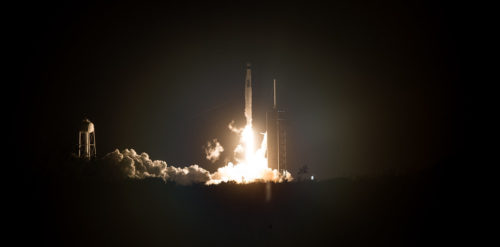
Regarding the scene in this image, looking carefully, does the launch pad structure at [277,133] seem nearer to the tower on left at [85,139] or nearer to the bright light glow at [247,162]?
the bright light glow at [247,162]

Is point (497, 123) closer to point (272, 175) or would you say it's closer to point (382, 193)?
point (272, 175)

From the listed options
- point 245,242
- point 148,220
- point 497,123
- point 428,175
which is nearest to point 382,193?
point 428,175

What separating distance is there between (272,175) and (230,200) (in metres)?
18.8

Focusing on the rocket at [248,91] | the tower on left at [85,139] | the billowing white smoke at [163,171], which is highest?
the rocket at [248,91]

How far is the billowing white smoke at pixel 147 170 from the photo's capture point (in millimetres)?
56656

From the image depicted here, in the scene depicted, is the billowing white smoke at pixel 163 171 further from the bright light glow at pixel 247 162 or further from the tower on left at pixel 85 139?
the tower on left at pixel 85 139

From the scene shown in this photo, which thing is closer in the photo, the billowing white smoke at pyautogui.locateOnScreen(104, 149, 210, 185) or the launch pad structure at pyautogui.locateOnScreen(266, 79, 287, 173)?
→ the launch pad structure at pyautogui.locateOnScreen(266, 79, 287, 173)

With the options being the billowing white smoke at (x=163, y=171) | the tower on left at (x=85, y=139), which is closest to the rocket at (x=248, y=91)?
the billowing white smoke at (x=163, y=171)

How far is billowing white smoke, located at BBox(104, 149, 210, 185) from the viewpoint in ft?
186

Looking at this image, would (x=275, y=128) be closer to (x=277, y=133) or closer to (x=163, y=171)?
(x=277, y=133)

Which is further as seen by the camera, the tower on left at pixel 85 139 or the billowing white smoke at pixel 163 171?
the tower on left at pixel 85 139

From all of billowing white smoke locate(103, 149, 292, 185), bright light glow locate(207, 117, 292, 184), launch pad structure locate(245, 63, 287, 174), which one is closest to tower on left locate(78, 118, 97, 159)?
billowing white smoke locate(103, 149, 292, 185)

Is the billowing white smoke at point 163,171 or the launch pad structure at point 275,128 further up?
the launch pad structure at point 275,128

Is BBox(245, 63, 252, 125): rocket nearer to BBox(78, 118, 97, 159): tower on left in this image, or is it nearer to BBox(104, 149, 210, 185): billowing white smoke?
BBox(104, 149, 210, 185): billowing white smoke
